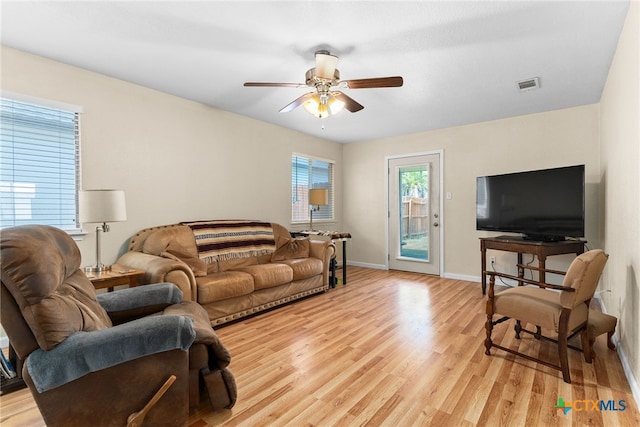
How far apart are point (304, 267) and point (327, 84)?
2142 mm

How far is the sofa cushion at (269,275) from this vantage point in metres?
3.27

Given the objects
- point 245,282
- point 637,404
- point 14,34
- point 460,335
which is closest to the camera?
point 637,404

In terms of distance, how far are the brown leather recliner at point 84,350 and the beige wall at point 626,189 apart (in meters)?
2.50

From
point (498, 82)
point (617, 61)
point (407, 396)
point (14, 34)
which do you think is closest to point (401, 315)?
point (407, 396)

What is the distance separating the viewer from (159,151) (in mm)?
3434

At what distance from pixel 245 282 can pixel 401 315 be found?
166 centimetres

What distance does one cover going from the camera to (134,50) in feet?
8.32

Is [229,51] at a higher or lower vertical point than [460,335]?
higher

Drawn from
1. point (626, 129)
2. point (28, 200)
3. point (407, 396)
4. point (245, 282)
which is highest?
point (626, 129)

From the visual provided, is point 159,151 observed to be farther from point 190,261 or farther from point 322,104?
point 322,104

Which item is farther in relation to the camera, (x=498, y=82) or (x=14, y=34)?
(x=498, y=82)

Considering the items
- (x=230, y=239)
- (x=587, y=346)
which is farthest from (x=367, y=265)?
(x=587, y=346)

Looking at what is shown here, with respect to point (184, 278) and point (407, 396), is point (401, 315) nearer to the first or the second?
point (407, 396)

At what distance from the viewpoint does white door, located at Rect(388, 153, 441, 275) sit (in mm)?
5066
